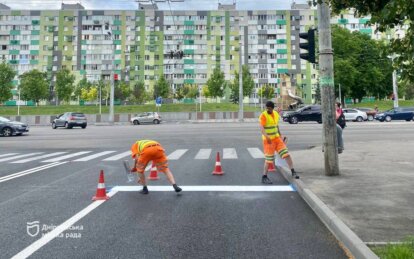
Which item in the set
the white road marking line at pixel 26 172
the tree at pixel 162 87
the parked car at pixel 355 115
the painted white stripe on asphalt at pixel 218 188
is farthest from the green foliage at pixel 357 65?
the painted white stripe on asphalt at pixel 218 188

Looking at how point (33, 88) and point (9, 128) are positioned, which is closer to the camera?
point (9, 128)

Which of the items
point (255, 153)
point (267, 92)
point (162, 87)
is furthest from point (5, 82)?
point (255, 153)

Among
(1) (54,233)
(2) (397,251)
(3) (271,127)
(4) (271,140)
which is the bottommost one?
(1) (54,233)

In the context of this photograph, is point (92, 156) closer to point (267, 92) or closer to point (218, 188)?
point (218, 188)

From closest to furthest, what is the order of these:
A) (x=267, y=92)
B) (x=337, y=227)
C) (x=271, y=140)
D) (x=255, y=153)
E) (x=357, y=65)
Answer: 1. (x=337, y=227)
2. (x=271, y=140)
3. (x=255, y=153)
4. (x=357, y=65)
5. (x=267, y=92)

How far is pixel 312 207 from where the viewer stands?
536cm

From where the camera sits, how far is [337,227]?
13.4ft

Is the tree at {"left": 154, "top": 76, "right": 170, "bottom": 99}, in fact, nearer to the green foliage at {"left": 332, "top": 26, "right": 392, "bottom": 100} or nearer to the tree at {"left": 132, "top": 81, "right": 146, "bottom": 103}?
the tree at {"left": 132, "top": 81, "right": 146, "bottom": 103}

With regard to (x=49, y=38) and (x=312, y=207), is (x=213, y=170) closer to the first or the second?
(x=312, y=207)

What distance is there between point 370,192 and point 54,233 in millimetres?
5053

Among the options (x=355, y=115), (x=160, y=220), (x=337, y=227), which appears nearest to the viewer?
(x=337, y=227)

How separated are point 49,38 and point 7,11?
528 inches

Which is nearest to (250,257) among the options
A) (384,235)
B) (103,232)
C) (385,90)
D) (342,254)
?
(342,254)

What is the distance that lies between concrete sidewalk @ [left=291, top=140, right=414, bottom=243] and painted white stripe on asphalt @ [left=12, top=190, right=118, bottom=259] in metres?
3.65
